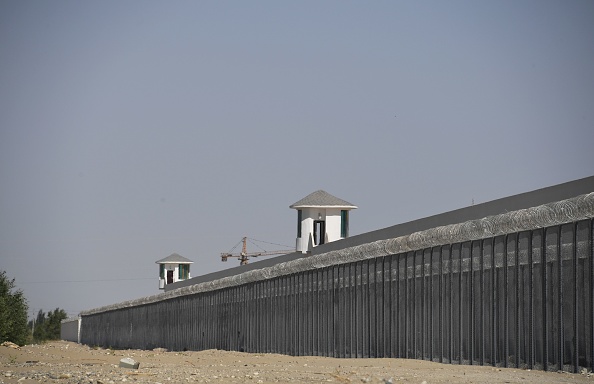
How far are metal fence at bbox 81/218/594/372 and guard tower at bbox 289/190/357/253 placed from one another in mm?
3014

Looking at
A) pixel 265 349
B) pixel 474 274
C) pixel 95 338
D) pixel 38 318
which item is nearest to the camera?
pixel 474 274

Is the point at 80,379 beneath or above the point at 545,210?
beneath

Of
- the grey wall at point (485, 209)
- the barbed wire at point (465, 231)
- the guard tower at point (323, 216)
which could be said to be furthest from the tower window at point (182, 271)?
the grey wall at point (485, 209)

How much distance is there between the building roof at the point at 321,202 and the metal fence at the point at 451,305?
353cm

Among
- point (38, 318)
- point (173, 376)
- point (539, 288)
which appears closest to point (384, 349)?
point (539, 288)

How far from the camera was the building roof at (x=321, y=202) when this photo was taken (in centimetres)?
3678

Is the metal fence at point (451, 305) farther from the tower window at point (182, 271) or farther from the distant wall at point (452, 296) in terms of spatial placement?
the tower window at point (182, 271)

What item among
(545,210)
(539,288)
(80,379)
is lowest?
(80,379)

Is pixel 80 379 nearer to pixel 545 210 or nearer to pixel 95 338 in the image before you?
pixel 545 210

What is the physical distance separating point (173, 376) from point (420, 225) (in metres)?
10.3

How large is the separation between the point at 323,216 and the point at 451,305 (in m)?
17.9

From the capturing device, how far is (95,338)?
6975 centimetres

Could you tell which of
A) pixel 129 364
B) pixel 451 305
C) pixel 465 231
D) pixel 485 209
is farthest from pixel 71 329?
pixel 129 364

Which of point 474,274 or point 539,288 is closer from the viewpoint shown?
point 539,288
